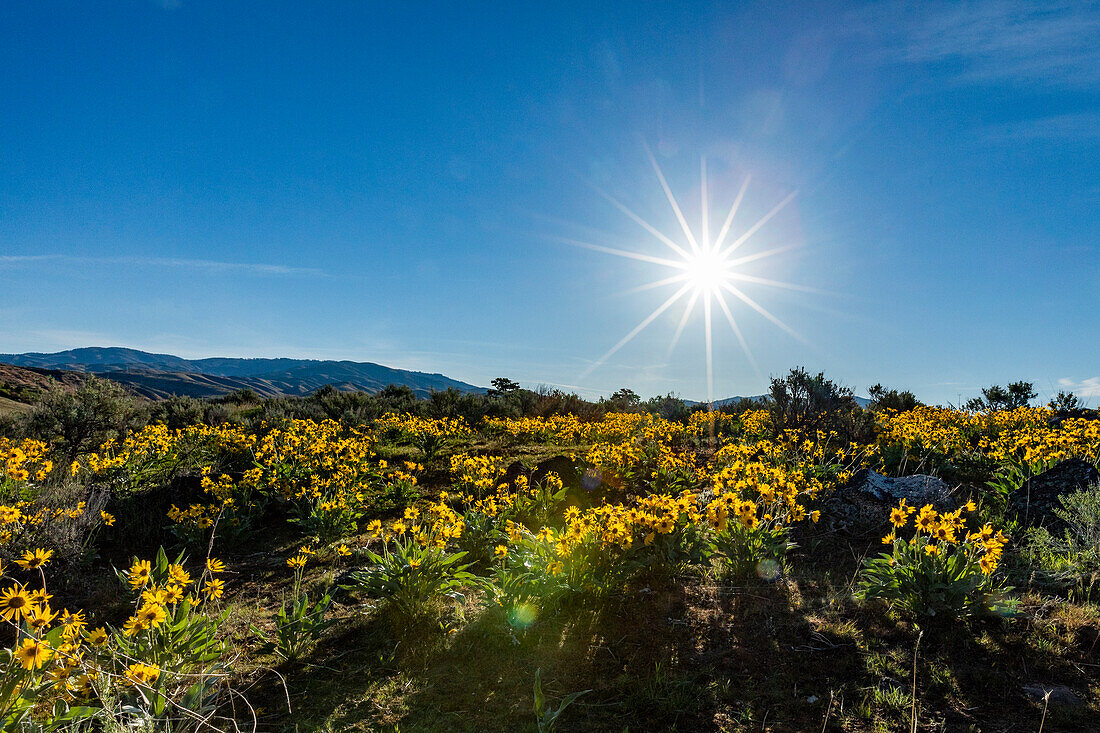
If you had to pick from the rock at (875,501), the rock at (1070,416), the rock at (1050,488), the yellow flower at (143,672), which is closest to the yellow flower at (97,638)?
the yellow flower at (143,672)

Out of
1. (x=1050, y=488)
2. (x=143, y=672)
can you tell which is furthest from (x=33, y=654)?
(x=1050, y=488)

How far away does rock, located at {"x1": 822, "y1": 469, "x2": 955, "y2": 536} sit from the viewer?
5.64 meters

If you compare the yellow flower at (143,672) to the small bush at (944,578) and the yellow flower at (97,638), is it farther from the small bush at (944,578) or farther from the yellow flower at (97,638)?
the small bush at (944,578)

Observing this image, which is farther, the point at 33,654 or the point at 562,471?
the point at 562,471

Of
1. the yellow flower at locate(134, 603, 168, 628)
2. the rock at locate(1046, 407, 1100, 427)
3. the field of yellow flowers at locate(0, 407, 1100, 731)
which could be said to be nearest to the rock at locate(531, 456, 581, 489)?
the field of yellow flowers at locate(0, 407, 1100, 731)

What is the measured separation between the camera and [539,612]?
396cm

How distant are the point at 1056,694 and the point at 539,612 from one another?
3.28 meters

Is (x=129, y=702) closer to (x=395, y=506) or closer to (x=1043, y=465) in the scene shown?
(x=395, y=506)

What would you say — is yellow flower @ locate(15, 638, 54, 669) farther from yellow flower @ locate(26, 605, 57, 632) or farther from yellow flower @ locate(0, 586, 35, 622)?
yellow flower @ locate(0, 586, 35, 622)

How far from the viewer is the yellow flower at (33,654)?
2.05m

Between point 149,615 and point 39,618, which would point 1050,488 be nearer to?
point 149,615

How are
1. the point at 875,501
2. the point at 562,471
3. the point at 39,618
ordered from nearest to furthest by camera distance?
the point at 39,618 → the point at 875,501 → the point at 562,471

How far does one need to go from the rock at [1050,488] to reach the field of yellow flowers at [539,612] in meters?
0.13

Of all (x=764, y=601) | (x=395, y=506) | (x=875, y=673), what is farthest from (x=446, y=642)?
(x=395, y=506)
